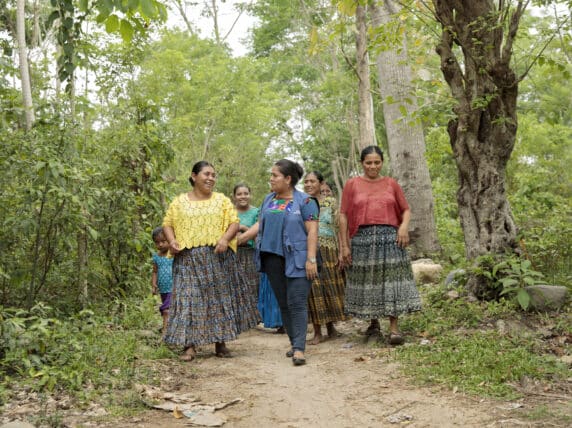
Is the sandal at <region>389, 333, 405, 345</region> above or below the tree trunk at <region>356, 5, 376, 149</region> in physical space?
below

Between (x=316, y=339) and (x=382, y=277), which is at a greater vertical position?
(x=382, y=277)

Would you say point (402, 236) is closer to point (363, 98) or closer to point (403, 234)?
point (403, 234)

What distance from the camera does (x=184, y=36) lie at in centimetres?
2575

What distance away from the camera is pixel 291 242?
18.9 feet

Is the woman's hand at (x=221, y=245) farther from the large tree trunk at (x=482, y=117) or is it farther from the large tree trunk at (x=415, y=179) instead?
the large tree trunk at (x=415, y=179)

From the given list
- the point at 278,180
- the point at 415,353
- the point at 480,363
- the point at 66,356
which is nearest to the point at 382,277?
the point at 415,353

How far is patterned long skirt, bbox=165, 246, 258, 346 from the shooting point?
597 cm

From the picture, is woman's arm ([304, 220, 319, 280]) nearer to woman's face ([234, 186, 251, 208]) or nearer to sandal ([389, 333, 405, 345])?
sandal ([389, 333, 405, 345])

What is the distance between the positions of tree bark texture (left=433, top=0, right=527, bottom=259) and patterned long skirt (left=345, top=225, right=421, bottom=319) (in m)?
1.15

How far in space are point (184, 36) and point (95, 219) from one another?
19459mm

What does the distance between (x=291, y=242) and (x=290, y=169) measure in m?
0.65

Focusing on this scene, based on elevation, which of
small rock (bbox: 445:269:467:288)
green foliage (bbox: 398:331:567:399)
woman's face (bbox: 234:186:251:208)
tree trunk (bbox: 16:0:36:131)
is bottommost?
green foliage (bbox: 398:331:567:399)

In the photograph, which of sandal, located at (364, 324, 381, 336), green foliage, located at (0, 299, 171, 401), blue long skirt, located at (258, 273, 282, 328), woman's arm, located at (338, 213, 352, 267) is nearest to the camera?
green foliage, located at (0, 299, 171, 401)

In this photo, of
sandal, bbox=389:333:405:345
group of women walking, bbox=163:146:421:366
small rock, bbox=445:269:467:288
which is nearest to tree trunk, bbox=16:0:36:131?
group of women walking, bbox=163:146:421:366
